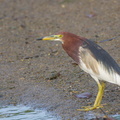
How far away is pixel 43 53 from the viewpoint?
8.70 meters

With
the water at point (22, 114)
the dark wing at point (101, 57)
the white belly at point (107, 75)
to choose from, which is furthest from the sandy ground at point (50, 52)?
the dark wing at point (101, 57)

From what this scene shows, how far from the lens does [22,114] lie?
5789 millimetres

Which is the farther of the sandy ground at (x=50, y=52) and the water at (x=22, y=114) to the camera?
the sandy ground at (x=50, y=52)

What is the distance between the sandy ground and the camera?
618 cm

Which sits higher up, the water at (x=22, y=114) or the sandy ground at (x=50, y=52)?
the sandy ground at (x=50, y=52)

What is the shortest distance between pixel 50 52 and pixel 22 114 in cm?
311

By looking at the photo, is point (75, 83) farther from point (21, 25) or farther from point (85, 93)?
point (21, 25)

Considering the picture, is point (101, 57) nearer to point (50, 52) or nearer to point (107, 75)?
point (107, 75)

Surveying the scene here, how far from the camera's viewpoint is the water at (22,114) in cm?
559

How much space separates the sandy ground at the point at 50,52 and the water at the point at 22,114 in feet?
0.48

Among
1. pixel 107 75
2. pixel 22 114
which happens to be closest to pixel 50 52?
pixel 22 114

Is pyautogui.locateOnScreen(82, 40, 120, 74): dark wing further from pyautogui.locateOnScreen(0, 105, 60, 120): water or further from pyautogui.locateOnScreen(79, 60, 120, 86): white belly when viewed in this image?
pyautogui.locateOnScreen(0, 105, 60, 120): water

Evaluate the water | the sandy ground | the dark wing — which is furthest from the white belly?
the water

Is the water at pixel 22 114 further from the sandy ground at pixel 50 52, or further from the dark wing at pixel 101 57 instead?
the dark wing at pixel 101 57
